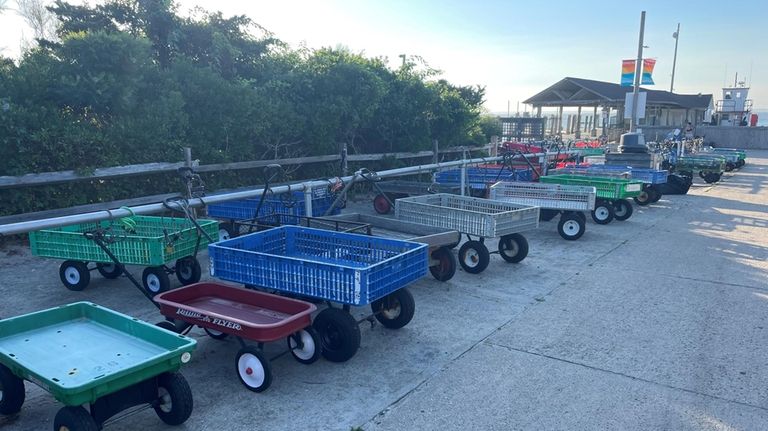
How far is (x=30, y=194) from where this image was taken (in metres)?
8.73

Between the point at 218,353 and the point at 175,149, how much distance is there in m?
6.36

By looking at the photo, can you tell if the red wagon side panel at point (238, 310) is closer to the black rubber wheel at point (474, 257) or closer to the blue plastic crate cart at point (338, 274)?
the blue plastic crate cart at point (338, 274)

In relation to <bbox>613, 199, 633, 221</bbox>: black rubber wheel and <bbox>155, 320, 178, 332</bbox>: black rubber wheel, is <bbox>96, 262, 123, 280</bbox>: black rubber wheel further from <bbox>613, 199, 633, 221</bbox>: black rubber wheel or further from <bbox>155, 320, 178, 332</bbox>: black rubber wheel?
<bbox>613, 199, 633, 221</bbox>: black rubber wheel

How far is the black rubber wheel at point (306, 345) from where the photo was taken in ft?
15.3

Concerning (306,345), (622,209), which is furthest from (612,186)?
(306,345)

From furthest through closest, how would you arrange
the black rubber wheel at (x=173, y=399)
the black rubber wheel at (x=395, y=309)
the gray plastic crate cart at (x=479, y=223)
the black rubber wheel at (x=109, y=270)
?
1. the gray plastic crate cart at (x=479, y=223)
2. the black rubber wheel at (x=109, y=270)
3. the black rubber wheel at (x=395, y=309)
4. the black rubber wheel at (x=173, y=399)

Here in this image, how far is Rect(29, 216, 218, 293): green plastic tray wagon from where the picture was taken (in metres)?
6.29

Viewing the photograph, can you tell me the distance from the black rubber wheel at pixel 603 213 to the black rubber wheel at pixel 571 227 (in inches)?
73.1

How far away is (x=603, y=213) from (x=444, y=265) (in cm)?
606

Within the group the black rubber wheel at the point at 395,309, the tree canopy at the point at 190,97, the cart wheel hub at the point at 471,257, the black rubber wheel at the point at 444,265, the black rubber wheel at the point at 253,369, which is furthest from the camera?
the tree canopy at the point at 190,97

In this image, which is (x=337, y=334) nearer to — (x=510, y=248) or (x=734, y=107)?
(x=510, y=248)

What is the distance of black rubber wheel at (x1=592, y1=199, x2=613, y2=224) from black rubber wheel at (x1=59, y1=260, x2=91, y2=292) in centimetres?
973

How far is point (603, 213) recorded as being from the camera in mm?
11766

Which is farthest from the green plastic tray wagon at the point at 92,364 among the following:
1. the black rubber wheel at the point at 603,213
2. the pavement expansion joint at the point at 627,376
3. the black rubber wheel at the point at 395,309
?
the black rubber wheel at the point at 603,213
